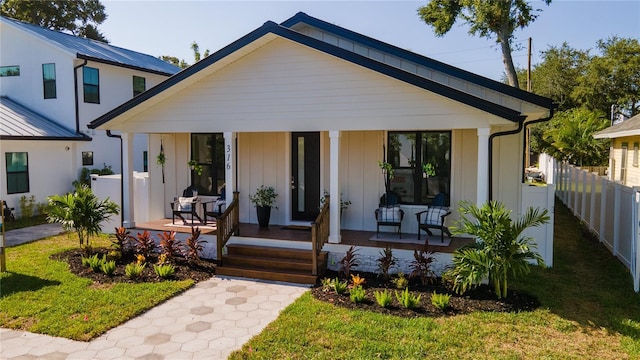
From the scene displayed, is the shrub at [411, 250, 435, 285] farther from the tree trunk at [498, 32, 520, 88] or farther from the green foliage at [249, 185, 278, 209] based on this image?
the tree trunk at [498, 32, 520, 88]

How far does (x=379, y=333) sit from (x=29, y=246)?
895 centimetres

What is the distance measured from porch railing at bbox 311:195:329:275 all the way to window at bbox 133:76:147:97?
13472 millimetres

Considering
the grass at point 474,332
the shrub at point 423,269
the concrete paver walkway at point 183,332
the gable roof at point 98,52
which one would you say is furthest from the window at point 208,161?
the gable roof at point 98,52

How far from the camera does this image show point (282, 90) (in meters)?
8.38

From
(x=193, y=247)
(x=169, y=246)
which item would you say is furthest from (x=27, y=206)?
(x=193, y=247)

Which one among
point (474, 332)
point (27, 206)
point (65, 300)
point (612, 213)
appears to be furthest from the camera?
point (27, 206)

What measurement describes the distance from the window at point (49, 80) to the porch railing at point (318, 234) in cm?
1337

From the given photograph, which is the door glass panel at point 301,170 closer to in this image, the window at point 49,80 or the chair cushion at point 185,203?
the chair cushion at point 185,203

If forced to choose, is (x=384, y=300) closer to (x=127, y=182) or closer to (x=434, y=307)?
(x=434, y=307)

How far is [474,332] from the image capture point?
532 centimetres

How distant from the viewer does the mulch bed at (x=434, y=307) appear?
603 centimetres

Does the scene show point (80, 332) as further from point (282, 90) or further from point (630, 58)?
point (630, 58)

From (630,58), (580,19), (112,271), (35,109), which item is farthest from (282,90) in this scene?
(630,58)

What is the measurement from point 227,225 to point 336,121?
3.01 m
